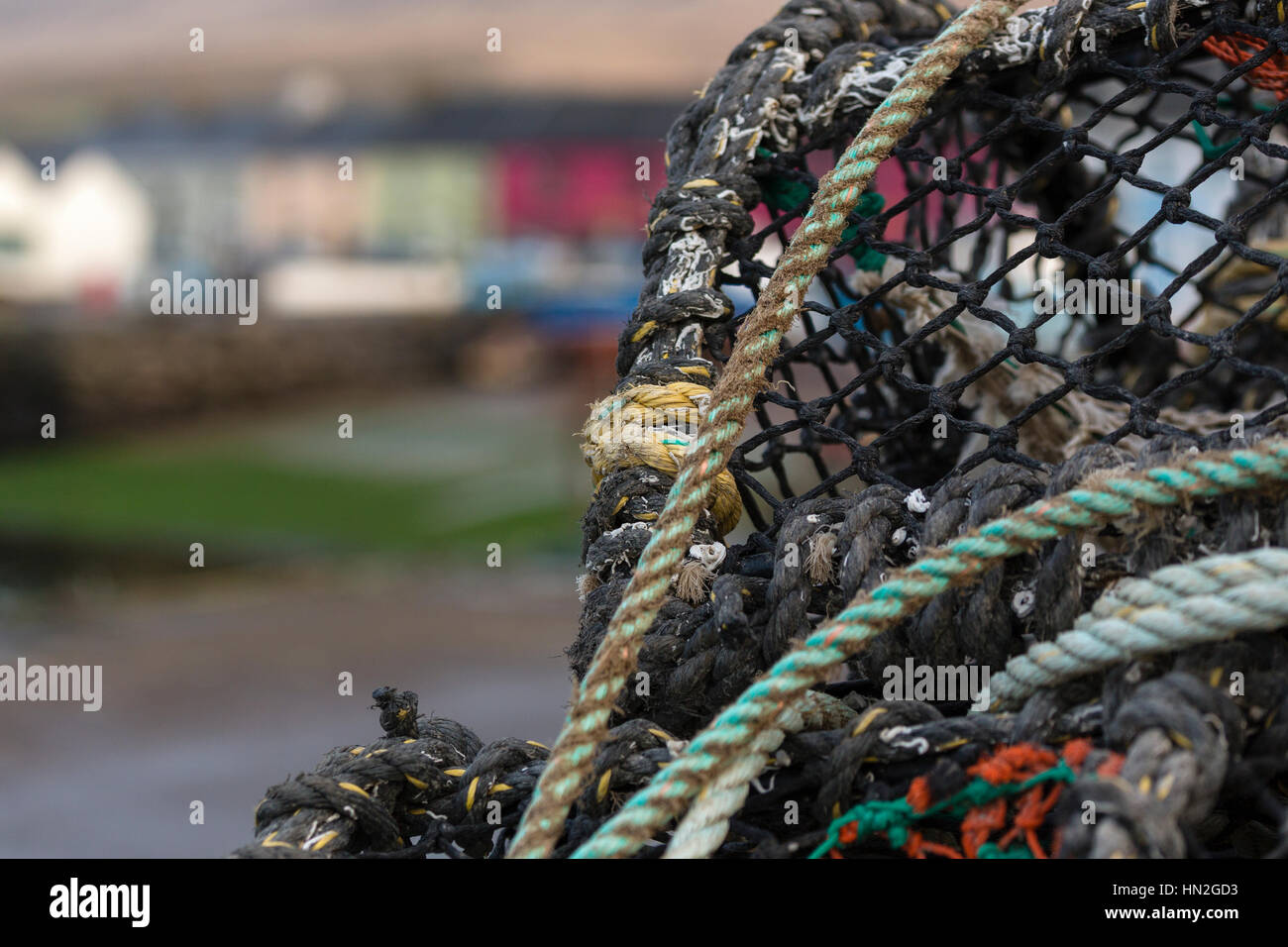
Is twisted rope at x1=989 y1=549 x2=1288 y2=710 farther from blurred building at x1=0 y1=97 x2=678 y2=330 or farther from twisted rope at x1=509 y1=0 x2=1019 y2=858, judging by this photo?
blurred building at x1=0 y1=97 x2=678 y2=330

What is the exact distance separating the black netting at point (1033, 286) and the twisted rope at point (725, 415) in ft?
0.26

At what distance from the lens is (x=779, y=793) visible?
61cm

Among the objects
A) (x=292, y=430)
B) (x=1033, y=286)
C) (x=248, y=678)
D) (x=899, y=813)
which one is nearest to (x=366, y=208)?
(x=292, y=430)

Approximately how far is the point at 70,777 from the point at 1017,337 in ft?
7.70

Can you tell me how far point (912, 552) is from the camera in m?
0.67

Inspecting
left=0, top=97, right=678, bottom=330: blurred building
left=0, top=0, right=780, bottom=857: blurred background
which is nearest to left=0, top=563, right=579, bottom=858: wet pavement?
left=0, top=0, right=780, bottom=857: blurred background

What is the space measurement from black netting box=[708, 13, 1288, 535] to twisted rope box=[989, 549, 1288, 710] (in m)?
0.16

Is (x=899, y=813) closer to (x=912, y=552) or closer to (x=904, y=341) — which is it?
(x=912, y=552)

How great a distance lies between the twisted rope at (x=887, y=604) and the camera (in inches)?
21.8

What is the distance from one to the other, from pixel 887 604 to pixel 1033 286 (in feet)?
2.76

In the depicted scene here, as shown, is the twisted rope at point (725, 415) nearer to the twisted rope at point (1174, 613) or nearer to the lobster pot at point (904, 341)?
the lobster pot at point (904, 341)

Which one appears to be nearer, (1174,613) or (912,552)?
(1174,613)
